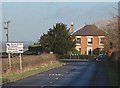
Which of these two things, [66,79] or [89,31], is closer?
[66,79]

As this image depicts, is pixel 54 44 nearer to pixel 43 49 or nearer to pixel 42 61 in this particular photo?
pixel 43 49

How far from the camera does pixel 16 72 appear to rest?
1591 inches

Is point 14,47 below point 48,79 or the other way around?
the other way around

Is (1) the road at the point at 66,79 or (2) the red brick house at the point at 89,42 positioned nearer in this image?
(1) the road at the point at 66,79

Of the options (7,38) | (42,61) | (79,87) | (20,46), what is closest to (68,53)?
(42,61)

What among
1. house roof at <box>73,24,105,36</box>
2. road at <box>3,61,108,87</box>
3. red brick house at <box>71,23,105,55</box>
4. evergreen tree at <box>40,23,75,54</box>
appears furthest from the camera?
house roof at <box>73,24,105,36</box>

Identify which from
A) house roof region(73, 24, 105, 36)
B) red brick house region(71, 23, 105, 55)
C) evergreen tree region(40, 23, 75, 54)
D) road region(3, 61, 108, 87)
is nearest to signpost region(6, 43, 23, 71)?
road region(3, 61, 108, 87)

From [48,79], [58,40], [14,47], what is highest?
[58,40]

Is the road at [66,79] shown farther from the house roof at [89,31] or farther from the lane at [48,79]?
the house roof at [89,31]

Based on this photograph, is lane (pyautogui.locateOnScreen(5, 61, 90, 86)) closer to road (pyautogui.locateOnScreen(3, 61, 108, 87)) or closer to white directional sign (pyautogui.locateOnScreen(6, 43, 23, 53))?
road (pyautogui.locateOnScreen(3, 61, 108, 87))

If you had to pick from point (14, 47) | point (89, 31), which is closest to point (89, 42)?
point (89, 31)

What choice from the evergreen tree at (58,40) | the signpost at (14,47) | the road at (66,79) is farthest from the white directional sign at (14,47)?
the evergreen tree at (58,40)

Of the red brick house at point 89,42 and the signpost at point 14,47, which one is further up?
the red brick house at point 89,42

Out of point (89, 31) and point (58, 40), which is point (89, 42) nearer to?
point (89, 31)
